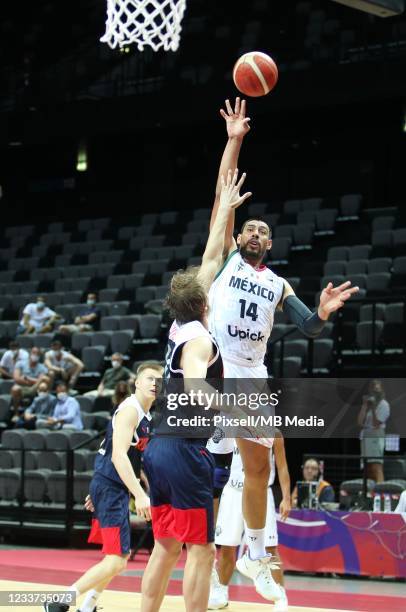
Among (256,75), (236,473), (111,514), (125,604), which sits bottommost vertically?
(125,604)

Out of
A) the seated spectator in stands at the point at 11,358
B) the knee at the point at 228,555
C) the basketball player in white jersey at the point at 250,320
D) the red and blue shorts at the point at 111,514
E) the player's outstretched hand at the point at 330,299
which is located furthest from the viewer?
the seated spectator in stands at the point at 11,358

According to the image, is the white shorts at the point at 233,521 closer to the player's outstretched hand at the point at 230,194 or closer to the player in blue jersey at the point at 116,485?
the player in blue jersey at the point at 116,485

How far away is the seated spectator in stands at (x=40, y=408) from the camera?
16984mm

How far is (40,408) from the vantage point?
17.2 metres

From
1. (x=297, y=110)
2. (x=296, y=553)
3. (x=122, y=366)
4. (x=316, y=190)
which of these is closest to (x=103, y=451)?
(x=296, y=553)

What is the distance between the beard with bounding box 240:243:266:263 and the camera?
25.4 feet

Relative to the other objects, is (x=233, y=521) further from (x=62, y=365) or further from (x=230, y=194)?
(x=62, y=365)

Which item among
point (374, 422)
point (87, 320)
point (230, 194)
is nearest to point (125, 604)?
point (230, 194)

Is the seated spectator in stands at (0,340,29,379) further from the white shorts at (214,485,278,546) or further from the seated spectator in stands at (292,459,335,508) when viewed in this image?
the white shorts at (214,485,278,546)

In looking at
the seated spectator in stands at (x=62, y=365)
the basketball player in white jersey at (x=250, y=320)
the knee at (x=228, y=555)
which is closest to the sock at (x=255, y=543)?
the basketball player in white jersey at (x=250, y=320)

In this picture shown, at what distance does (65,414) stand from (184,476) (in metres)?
10.4

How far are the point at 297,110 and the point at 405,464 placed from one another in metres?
10.5

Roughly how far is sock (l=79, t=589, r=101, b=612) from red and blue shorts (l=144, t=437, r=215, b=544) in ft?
4.23

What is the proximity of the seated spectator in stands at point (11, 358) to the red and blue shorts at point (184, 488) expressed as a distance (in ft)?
41.9
